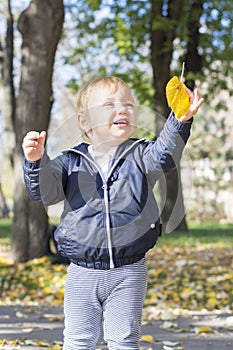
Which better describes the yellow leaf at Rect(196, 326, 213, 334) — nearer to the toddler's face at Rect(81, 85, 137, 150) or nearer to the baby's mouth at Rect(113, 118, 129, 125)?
the toddler's face at Rect(81, 85, 137, 150)

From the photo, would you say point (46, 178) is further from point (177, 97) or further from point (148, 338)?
point (148, 338)

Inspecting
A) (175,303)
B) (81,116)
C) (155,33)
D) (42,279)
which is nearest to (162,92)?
(155,33)

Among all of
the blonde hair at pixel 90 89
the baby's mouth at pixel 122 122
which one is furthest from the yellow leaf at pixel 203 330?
the baby's mouth at pixel 122 122

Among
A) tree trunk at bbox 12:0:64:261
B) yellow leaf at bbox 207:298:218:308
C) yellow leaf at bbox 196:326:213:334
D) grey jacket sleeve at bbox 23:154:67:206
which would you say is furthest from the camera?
tree trunk at bbox 12:0:64:261

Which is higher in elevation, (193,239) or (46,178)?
(46,178)

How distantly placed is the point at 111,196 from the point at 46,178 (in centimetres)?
31

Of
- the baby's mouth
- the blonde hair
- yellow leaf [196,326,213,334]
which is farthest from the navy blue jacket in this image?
yellow leaf [196,326,213,334]

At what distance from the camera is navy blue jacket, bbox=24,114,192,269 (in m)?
3.49

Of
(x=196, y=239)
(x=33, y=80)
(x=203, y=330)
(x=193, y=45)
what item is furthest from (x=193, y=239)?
(x=203, y=330)

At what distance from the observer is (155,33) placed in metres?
17.4

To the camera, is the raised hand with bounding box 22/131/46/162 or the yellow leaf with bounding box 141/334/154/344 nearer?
the raised hand with bounding box 22/131/46/162

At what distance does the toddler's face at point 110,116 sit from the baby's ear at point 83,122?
1.1 inches

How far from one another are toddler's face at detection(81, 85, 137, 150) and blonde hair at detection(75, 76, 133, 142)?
0.7 inches

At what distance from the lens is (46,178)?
3.58m
